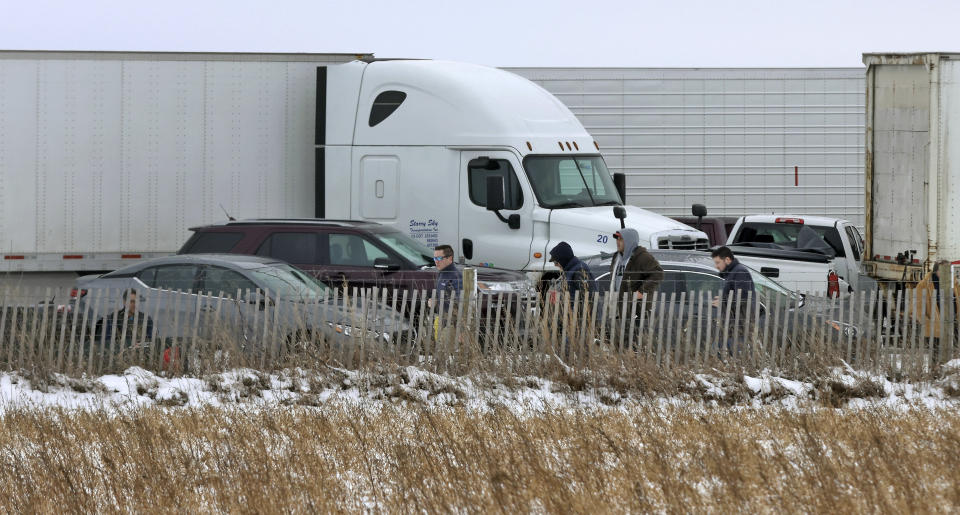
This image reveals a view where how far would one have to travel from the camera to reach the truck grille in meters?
16.4

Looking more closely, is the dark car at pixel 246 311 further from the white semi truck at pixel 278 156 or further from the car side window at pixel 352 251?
the white semi truck at pixel 278 156

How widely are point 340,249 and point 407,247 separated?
0.76m

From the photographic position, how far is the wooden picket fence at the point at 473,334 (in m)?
11.4

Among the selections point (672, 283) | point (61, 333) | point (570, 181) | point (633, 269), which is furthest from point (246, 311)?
point (570, 181)

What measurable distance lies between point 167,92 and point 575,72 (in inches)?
288

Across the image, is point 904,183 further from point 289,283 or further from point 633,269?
point 289,283

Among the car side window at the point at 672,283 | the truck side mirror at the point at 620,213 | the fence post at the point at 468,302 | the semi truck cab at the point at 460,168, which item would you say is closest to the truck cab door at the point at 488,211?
the semi truck cab at the point at 460,168

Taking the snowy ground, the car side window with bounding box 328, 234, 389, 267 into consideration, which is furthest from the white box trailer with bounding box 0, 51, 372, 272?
the snowy ground

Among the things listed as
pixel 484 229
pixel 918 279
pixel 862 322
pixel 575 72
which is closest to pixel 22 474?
pixel 862 322

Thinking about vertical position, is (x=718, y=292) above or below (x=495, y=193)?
below

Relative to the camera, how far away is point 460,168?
16594 millimetres

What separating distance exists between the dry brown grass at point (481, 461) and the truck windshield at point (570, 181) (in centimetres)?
691

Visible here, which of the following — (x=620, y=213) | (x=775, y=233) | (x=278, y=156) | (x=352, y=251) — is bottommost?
(x=352, y=251)

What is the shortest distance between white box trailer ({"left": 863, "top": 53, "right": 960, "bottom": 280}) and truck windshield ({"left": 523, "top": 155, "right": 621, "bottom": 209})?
3306 mm
